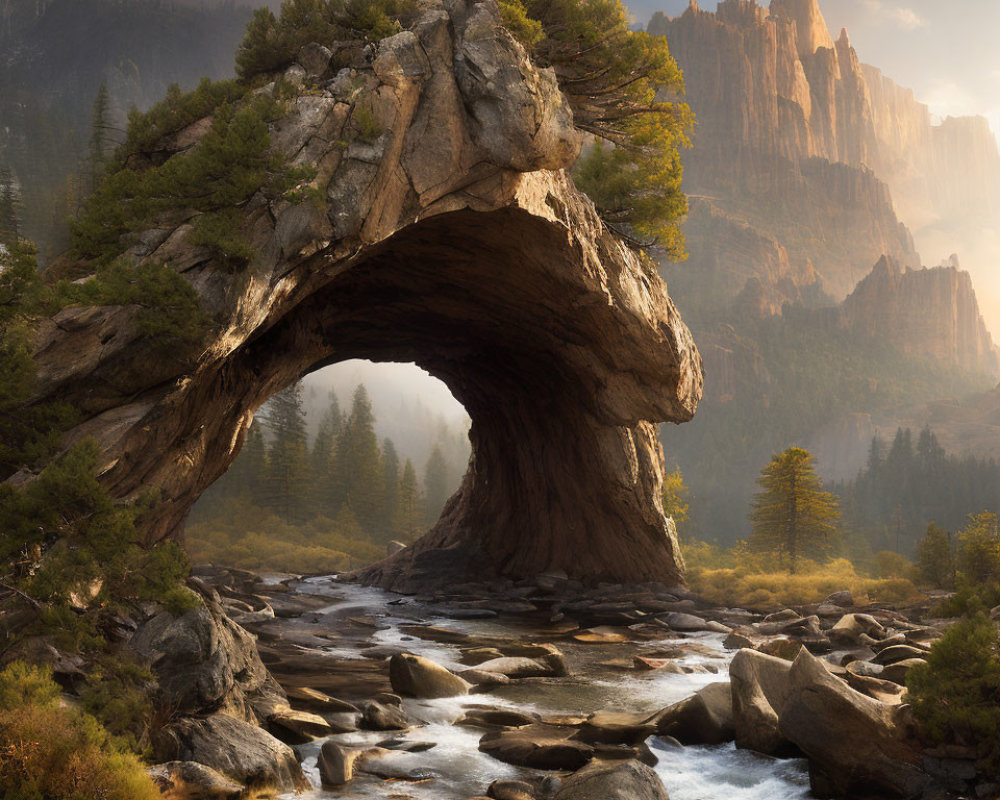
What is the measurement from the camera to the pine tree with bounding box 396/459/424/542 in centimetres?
6501

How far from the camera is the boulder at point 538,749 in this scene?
9.79 meters

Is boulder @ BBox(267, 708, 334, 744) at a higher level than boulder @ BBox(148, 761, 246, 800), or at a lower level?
lower

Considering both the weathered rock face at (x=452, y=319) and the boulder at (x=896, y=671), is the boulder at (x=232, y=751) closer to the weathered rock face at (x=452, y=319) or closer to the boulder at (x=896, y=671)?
the weathered rock face at (x=452, y=319)

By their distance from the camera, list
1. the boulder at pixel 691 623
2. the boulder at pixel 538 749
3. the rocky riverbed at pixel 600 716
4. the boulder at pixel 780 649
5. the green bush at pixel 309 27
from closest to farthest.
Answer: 1. the rocky riverbed at pixel 600 716
2. the boulder at pixel 538 749
3. the boulder at pixel 780 649
4. the green bush at pixel 309 27
5. the boulder at pixel 691 623

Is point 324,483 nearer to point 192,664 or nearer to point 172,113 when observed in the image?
point 172,113

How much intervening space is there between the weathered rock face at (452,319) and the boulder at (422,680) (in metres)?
5.24

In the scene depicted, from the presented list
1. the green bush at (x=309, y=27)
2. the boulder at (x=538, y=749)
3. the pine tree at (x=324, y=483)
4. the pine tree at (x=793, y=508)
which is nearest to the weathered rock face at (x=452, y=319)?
the green bush at (x=309, y=27)

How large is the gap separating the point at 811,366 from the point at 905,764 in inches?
6512

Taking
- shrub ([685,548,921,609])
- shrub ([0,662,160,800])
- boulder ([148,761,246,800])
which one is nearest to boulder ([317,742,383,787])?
boulder ([148,761,246,800])

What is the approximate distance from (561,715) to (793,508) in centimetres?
3215

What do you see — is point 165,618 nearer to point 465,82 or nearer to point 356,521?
point 465,82

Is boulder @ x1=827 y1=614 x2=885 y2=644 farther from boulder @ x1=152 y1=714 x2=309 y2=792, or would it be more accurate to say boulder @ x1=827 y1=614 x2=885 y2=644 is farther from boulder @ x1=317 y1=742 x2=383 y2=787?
boulder @ x1=152 y1=714 x2=309 y2=792

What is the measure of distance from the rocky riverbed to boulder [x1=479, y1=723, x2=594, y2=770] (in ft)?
0.09

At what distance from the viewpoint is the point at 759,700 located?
10.7m
